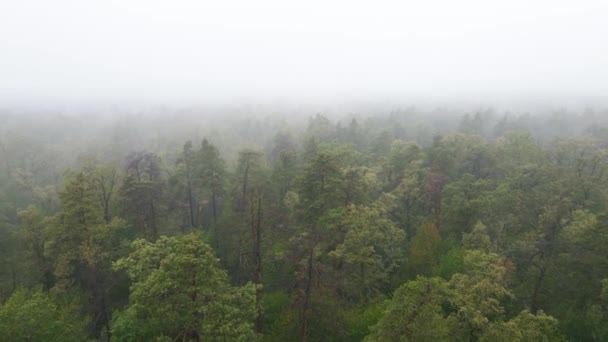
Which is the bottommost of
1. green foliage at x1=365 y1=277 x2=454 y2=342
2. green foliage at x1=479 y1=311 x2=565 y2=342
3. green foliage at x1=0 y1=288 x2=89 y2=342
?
green foliage at x1=0 y1=288 x2=89 y2=342

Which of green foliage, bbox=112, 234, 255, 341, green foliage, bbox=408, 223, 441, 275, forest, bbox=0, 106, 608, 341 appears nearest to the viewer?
green foliage, bbox=112, 234, 255, 341

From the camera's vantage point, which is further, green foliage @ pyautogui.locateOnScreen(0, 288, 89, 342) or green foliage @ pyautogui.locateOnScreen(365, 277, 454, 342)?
green foliage @ pyautogui.locateOnScreen(0, 288, 89, 342)

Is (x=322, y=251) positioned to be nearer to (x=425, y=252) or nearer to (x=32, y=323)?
(x=425, y=252)

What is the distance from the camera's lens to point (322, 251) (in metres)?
25.6

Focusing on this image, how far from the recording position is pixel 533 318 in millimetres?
15453

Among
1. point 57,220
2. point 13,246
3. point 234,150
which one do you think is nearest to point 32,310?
point 57,220

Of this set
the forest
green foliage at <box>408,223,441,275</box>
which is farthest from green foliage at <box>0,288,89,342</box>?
green foliage at <box>408,223,441,275</box>

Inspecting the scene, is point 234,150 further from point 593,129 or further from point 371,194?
point 593,129

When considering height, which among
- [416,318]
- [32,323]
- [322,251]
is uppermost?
[416,318]

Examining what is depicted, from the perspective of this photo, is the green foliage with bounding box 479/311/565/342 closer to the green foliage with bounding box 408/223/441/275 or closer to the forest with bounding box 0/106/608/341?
the forest with bounding box 0/106/608/341

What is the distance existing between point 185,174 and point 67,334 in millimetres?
22138

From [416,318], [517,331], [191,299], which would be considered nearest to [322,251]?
[191,299]

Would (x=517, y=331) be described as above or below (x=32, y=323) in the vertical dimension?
above

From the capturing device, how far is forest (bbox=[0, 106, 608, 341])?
16.0 meters
